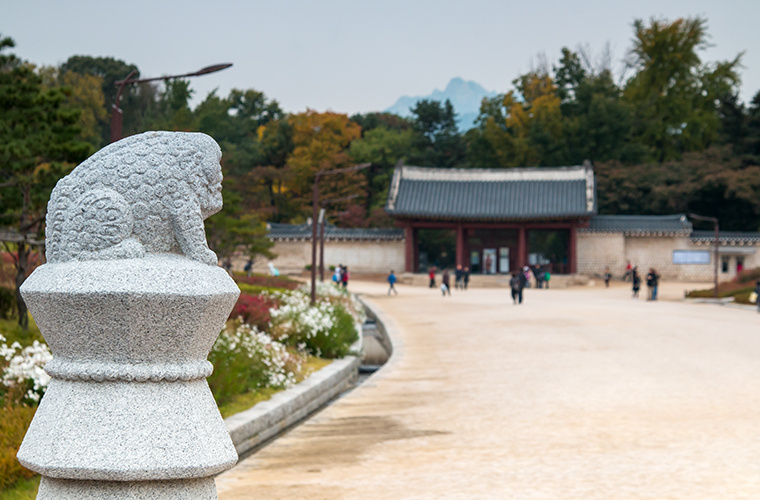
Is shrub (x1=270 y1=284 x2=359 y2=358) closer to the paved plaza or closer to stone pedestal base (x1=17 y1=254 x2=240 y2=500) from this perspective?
the paved plaza

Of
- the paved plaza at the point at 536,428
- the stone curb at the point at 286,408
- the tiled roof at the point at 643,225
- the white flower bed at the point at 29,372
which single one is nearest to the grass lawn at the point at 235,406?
the stone curb at the point at 286,408

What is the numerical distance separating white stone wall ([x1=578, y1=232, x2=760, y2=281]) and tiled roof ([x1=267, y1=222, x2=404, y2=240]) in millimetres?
11794

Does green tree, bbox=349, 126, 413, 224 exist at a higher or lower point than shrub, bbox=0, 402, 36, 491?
higher

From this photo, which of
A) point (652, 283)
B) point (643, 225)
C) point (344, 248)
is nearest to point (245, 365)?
point (652, 283)

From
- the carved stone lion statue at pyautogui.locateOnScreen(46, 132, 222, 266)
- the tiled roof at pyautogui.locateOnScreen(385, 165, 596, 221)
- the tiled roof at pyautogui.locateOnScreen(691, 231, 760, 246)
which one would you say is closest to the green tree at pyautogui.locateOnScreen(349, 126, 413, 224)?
the tiled roof at pyautogui.locateOnScreen(385, 165, 596, 221)

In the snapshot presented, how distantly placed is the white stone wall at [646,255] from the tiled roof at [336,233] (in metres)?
11.8

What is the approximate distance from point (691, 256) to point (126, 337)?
150 ft

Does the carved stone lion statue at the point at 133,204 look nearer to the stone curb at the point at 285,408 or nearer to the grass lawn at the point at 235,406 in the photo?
the grass lawn at the point at 235,406

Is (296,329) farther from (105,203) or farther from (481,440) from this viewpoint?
(105,203)

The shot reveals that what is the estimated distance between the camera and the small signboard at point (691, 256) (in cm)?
4406

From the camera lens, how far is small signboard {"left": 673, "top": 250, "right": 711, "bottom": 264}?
4406 centimetres

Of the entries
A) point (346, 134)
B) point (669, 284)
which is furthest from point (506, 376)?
point (346, 134)

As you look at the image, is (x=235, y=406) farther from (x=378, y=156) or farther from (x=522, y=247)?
(x=378, y=156)

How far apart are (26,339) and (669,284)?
39876 mm
